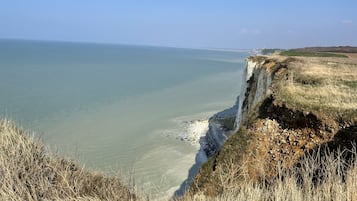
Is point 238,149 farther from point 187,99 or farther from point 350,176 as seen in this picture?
point 187,99

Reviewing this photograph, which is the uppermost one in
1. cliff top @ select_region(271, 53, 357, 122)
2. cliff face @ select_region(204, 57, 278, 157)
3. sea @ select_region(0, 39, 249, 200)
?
cliff top @ select_region(271, 53, 357, 122)

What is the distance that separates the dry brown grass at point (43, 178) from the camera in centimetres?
713

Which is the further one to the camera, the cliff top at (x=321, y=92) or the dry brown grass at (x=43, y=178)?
the cliff top at (x=321, y=92)

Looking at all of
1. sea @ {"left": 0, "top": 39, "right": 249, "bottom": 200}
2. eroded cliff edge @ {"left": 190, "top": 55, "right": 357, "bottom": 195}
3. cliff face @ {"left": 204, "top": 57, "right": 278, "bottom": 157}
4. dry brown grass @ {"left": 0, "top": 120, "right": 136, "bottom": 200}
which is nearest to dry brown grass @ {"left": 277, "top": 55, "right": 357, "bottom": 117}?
eroded cliff edge @ {"left": 190, "top": 55, "right": 357, "bottom": 195}

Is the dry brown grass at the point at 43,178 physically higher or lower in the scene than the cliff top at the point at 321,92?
lower

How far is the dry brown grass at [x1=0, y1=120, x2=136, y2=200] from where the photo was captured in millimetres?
7129

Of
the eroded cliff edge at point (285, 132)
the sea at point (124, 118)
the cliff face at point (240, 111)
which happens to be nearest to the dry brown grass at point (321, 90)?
the eroded cliff edge at point (285, 132)

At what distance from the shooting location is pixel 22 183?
737cm

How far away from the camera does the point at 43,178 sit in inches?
311

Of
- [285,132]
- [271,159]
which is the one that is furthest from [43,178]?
Answer: [285,132]

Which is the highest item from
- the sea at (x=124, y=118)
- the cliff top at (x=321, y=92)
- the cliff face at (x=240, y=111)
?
the cliff top at (x=321, y=92)

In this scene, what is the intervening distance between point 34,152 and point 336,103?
892 centimetres

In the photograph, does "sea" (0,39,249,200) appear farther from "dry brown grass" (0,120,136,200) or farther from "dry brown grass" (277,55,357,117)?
"dry brown grass" (277,55,357,117)

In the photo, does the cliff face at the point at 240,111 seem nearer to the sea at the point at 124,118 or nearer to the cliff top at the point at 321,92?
the sea at the point at 124,118
